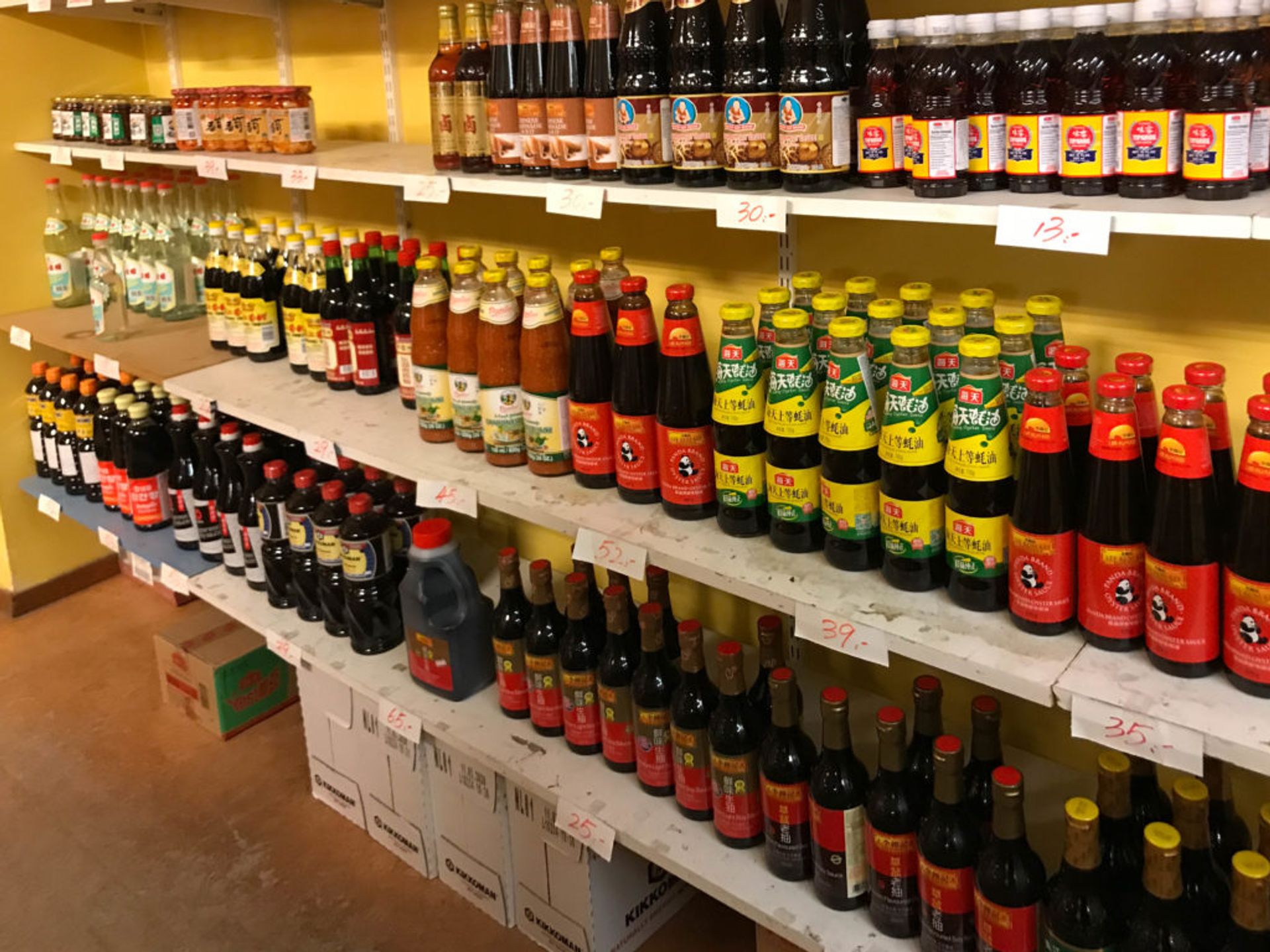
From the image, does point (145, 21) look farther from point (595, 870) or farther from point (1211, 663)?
point (1211, 663)

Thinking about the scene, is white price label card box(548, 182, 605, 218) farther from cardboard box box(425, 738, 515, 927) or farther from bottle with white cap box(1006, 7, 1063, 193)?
cardboard box box(425, 738, 515, 927)

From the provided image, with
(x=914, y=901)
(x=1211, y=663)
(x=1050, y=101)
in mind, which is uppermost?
(x=1050, y=101)

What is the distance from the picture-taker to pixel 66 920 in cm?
236

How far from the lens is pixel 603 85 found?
1.62 m

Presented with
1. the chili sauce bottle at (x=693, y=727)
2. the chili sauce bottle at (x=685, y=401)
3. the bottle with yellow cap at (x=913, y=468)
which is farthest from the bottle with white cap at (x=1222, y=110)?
the chili sauce bottle at (x=693, y=727)

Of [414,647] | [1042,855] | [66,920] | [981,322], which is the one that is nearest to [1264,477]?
[981,322]

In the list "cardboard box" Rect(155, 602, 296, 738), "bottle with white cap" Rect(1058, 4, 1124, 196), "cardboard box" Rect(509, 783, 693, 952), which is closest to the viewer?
"bottle with white cap" Rect(1058, 4, 1124, 196)

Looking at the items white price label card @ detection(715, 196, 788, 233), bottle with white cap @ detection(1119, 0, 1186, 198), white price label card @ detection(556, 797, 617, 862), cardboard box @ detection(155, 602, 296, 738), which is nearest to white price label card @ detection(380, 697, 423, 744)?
white price label card @ detection(556, 797, 617, 862)

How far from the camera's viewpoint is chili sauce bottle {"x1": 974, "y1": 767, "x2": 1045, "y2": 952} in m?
1.36

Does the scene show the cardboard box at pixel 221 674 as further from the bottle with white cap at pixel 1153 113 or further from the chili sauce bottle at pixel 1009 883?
the bottle with white cap at pixel 1153 113

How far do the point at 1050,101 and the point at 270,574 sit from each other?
1967 mm

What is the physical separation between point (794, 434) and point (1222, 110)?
2.06 ft

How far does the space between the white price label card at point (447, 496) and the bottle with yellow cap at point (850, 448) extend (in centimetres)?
65

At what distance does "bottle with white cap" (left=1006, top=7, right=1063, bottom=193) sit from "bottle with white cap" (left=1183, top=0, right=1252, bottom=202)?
14 centimetres
